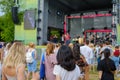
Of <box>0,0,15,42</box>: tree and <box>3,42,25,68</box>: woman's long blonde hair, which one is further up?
<box>0,0,15,42</box>: tree

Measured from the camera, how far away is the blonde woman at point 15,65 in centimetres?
381

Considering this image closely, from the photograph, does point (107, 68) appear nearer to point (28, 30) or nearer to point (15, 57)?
point (15, 57)

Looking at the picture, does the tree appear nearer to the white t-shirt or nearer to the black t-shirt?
the black t-shirt

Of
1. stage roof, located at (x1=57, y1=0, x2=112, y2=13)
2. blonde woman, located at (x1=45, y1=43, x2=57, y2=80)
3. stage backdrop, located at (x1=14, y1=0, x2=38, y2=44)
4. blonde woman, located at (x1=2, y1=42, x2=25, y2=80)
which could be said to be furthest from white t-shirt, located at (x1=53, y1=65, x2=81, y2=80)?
stage roof, located at (x1=57, y1=0, x2=112, y2=13)

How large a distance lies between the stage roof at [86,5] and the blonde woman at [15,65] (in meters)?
25.3

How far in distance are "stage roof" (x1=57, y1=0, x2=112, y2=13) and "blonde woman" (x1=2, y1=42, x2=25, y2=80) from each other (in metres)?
25.3

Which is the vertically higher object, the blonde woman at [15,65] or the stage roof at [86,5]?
the stage roof at [86,5]

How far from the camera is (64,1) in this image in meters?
28.7

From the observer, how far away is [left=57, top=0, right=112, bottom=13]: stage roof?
3022cm

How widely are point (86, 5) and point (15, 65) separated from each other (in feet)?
94.2

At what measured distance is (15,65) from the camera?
12.6 feet

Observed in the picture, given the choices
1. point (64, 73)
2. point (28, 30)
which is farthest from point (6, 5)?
point (64, 73)

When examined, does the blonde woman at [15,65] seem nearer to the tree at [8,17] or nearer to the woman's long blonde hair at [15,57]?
the woman's long blonde hair at [15,57]

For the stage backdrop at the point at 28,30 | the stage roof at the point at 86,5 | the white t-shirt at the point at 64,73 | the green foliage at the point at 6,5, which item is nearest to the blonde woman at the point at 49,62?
the white t-shirt at the point at 64,73
